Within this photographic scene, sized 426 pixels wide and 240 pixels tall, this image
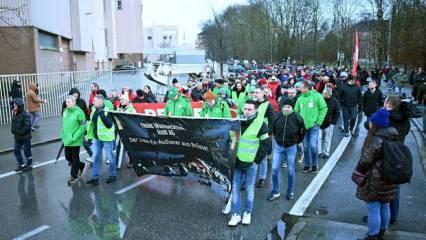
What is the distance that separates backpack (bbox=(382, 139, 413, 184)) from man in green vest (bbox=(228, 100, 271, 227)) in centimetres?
167

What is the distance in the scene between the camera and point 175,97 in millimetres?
9336

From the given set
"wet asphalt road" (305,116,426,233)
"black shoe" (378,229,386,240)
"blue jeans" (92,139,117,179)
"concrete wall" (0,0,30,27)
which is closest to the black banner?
"blue jeans" (92,139,117,179)

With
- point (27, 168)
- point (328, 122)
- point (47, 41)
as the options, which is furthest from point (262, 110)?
point (47, 41)

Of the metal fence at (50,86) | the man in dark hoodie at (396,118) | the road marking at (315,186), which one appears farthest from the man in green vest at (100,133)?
the metal fence at (50,86)

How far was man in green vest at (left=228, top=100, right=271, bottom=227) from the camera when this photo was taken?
Result: 582cm

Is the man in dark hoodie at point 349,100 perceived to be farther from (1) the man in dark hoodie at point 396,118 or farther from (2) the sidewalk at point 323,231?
(2) the sidewalk at point 323,231

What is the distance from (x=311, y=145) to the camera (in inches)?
345

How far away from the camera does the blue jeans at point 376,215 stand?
5.09 metres

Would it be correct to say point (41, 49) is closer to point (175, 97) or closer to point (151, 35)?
point (175, 97)

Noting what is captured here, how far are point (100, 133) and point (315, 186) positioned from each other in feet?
14.0

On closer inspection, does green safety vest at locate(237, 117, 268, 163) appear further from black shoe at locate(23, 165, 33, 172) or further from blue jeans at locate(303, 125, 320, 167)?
black shoe at locate(23, 165, 33, 172)

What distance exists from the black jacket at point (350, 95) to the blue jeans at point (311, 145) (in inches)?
169

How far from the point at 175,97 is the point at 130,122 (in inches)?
78.6

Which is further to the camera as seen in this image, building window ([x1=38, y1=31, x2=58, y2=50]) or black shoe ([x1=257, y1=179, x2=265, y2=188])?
building window ([x1=38, y1=31, x2=58, y2=50])
